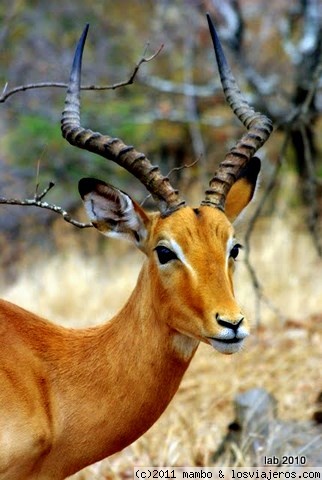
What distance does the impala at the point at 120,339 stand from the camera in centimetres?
496

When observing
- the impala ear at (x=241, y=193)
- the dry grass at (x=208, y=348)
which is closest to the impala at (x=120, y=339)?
the impala ear at (x=241, y=193)

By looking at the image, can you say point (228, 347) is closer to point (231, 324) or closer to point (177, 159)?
point (231, 324)

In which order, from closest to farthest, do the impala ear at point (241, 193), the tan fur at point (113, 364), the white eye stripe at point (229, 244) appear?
the tan fur at point (113, 364) < the white eye stripe at point (229, 244) < the impala ear at point (241, 193)

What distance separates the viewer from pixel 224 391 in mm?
10062

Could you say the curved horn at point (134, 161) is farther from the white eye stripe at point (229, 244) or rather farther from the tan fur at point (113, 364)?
the white eye stripe at point (229, 244)

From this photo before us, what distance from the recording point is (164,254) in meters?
5.18

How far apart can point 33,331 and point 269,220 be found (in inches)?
460

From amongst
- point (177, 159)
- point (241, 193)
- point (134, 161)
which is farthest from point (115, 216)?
point (177, 159)

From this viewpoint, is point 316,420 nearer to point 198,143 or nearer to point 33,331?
point 33,331

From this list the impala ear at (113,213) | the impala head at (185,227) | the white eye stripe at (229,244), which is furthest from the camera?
the impala ear at (113,213)

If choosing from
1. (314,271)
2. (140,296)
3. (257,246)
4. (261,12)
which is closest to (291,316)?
(314,271)

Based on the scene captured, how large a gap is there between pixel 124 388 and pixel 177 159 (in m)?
13.7

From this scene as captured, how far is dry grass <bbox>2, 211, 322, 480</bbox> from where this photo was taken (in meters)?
7.73

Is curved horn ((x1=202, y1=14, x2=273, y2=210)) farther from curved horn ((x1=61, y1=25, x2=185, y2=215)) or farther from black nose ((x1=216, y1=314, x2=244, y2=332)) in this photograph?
black nose ((x1=216, y1=314, x2=244, y2=332))
